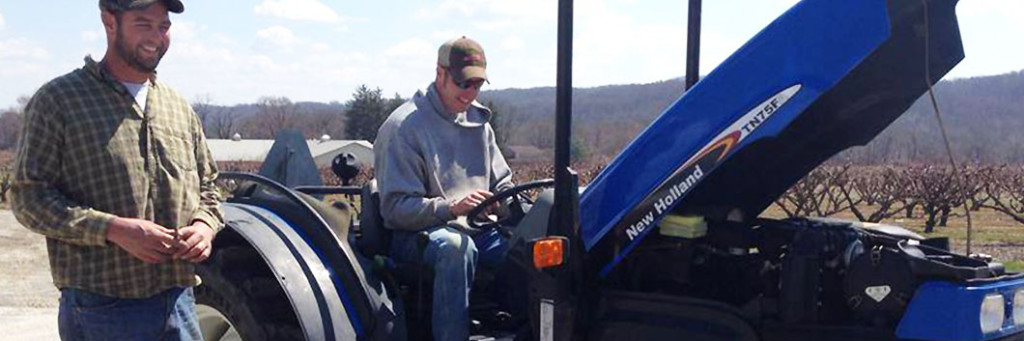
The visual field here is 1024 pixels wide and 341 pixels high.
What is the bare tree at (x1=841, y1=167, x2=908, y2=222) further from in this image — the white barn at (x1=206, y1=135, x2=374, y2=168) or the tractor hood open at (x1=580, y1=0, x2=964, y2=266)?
the white barn at (x1=206, y1=135, x2=374, y2=168)

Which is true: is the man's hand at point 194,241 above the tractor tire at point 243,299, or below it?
above

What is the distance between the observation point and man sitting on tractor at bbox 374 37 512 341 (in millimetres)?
3818

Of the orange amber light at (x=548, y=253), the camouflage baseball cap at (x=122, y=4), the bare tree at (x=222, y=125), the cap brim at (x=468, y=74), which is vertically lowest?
the bare tree at (x=222, y=125)

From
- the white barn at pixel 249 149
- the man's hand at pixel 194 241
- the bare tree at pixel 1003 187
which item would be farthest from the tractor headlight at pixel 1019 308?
the white barn at pixel 249 149

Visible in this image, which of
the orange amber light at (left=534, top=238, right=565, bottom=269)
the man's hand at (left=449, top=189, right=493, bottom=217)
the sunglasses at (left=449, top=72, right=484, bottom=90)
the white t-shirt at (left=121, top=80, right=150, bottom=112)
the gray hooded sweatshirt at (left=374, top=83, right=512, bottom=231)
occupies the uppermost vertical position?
the sunglasses at (left=449, top=72, right=484, bottom=90)

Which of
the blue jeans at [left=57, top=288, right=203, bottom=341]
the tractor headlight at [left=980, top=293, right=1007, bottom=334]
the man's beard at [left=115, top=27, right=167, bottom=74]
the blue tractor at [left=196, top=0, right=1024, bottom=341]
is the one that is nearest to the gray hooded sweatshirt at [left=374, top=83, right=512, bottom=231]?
the blue tractor at [left=196, top=0, right=1024, bottom=341]

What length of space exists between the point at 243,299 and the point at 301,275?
329 millimetres

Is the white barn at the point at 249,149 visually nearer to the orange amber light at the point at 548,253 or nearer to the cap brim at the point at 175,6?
the orange amber light at the point at 548,253

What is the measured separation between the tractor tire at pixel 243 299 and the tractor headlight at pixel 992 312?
229 centimetres

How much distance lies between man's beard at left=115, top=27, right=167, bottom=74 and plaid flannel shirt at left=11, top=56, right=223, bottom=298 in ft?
0.23

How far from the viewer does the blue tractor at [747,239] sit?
2.99 meters

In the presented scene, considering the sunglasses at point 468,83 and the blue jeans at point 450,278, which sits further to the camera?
the sunglasses at point 468,83

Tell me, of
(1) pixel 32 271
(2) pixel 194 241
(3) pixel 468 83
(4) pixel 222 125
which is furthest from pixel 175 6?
(4) pixel 222 125

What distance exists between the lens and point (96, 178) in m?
2.76
